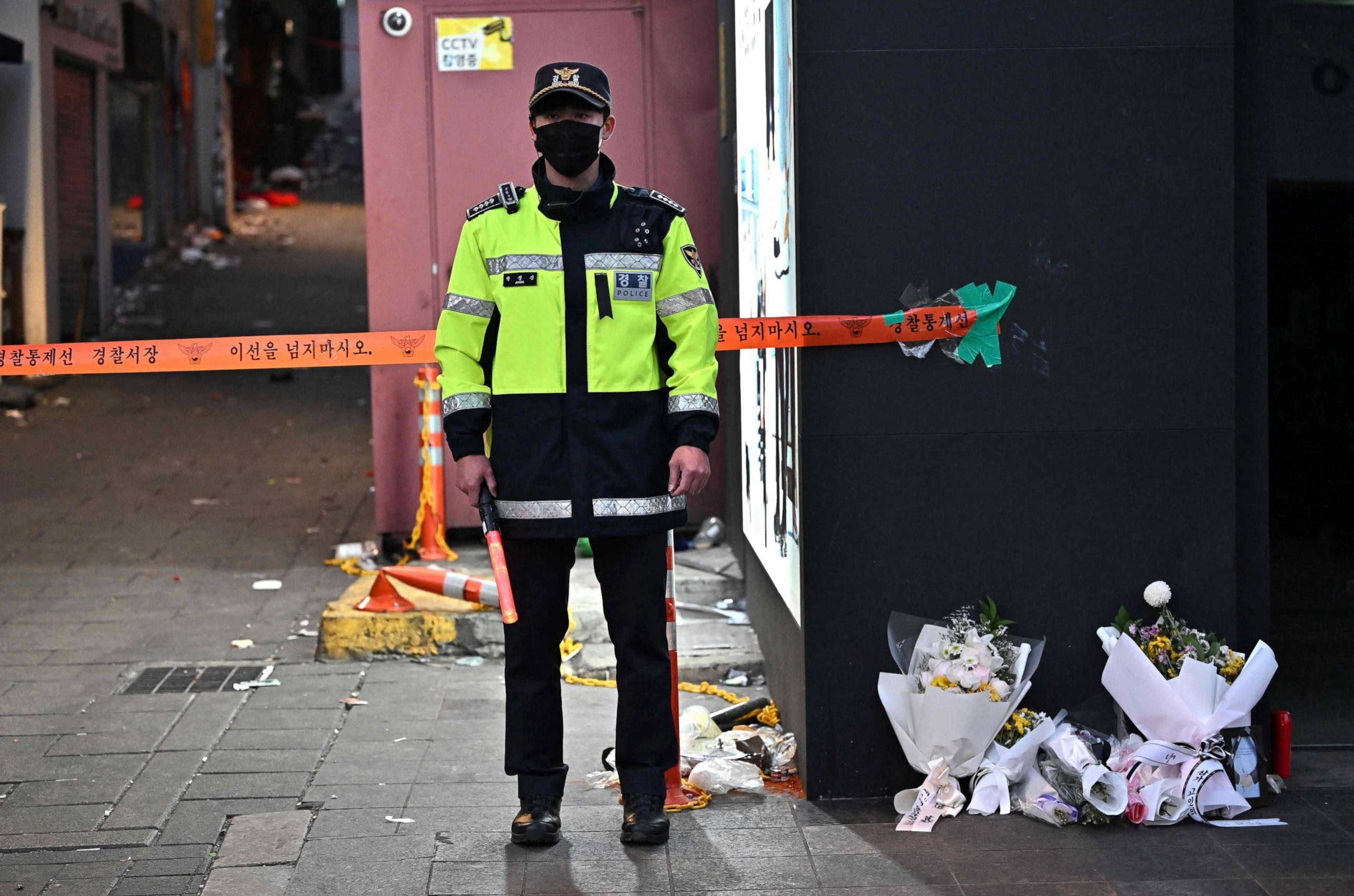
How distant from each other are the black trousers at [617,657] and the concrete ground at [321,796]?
206mm

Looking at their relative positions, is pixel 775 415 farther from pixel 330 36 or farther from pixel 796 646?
pixel 330 36

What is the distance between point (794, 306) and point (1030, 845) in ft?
5.17

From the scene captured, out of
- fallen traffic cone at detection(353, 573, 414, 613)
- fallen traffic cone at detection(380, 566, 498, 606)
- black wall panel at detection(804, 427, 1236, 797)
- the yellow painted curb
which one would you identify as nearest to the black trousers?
black wall panel at detection(804, 427, 1236, 797)

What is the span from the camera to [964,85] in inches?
163

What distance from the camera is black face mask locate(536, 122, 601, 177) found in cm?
383

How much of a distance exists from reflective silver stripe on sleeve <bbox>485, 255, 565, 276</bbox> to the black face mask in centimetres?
23

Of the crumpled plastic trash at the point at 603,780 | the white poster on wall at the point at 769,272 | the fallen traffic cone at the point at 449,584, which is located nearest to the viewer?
the white poster on wall at the point at 769,272

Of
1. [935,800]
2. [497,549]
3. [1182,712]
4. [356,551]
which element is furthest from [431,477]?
[1182,712]

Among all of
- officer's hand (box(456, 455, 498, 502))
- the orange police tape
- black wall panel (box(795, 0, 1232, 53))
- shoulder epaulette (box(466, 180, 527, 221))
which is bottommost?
officer's hand (box(456, 455, 498, 502))

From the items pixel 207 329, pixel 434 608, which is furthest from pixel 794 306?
pixel 207 329

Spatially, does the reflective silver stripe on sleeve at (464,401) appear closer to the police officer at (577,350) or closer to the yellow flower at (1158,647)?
the police officer at (577,350)

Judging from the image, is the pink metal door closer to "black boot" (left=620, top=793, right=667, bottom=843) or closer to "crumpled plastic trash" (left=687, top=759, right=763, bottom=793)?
"crumpled plastic trash" (left=687, top=759, right=763, bottom=793)

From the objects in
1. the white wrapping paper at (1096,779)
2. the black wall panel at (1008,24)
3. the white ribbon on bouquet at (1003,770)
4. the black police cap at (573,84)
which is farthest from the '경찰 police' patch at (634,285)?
the white wrapping paper at (1096,779)

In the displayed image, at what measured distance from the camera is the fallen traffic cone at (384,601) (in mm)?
6141
